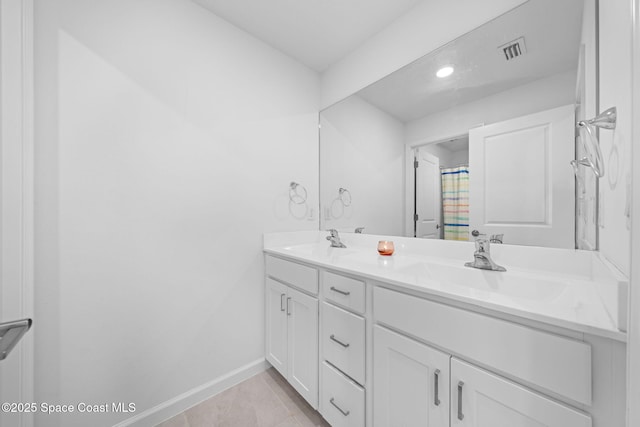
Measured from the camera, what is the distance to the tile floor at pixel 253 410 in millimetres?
1313

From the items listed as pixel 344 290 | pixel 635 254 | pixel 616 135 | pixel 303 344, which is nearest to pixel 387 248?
pixel 344 290

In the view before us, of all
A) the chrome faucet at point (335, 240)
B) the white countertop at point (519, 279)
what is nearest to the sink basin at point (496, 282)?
the white countertop at point (519, 279)

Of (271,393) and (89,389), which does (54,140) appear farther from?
(271,393)

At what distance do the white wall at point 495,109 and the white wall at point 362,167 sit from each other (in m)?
0.17

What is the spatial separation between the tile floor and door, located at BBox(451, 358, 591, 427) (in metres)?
0.88

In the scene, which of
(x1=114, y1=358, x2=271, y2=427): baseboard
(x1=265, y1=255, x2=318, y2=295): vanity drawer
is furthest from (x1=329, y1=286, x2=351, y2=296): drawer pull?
(x1=114, y1=358, x2=271, y2=427): baseboard

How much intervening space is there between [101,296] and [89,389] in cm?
43

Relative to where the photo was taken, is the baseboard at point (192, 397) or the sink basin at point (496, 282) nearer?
the sink basin at point (496, 282)

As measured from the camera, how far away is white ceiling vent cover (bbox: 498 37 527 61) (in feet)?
3.67

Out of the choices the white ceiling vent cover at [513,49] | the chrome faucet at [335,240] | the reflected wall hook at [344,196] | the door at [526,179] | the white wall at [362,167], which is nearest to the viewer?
the door at [526,179]

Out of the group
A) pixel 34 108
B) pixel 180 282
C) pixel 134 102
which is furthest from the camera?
pixel 180 282

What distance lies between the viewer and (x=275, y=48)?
188cm

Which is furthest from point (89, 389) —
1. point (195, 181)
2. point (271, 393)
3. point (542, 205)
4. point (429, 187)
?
point (542, 205)

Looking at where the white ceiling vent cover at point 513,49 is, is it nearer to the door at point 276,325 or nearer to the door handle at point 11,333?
the door at point 276,325
